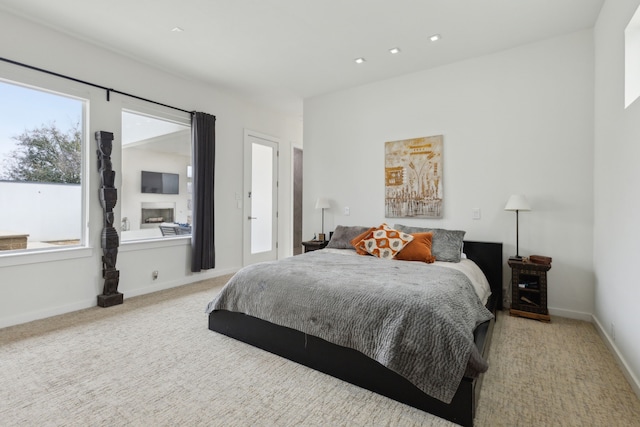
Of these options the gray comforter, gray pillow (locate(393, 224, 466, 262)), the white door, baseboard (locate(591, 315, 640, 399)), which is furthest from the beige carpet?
the white door

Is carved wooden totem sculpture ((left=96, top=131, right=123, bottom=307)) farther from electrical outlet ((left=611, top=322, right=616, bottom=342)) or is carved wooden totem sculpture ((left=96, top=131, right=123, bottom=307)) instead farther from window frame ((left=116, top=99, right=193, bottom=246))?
electrical outlet ((left=611, top=322, right=616, bottom=342))

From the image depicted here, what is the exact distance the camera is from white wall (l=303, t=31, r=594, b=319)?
3113 mm

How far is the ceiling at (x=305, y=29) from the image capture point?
272 centimetres

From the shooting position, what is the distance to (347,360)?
1997mm

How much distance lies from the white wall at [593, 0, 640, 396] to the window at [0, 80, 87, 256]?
464 centimetres

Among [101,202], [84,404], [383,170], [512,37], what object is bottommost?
[84,404]

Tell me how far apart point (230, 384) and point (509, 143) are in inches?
136

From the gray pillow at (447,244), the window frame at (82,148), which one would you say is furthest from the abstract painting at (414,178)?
the window frame at (82,148)

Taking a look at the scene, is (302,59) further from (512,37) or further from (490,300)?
(490,300)

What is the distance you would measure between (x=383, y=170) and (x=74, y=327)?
3666mm

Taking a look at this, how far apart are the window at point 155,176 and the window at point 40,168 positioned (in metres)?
0.48

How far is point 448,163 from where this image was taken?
3773 millimetres

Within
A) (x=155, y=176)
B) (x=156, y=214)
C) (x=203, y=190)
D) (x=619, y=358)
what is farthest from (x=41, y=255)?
(x=619, y=358)

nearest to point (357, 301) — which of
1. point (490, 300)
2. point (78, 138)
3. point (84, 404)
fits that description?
point (84, 404)
